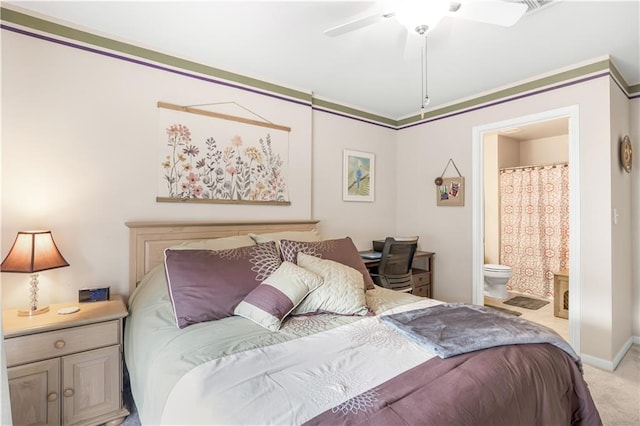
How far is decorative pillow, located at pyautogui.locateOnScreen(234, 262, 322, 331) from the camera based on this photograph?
162 centimetres

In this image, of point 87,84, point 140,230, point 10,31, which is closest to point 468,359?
point 140,230

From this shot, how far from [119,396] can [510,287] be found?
5094 millimetres

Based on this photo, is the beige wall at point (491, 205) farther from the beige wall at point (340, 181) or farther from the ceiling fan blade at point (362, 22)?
the ceiling fan blade at point (362, 22)

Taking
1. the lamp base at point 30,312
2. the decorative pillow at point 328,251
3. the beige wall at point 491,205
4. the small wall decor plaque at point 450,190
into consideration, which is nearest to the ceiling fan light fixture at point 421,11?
the decorative pillow at point 328,251

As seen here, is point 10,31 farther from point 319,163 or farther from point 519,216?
point 519,216

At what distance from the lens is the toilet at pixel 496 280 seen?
415cm

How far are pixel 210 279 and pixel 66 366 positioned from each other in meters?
0.85

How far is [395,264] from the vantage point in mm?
2969

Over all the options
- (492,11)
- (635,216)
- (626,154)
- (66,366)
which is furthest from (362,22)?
(635,216)

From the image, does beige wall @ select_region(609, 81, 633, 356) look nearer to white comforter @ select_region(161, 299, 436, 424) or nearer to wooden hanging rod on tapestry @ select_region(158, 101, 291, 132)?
white comforter @ select_region(161, 299, 436, 424)

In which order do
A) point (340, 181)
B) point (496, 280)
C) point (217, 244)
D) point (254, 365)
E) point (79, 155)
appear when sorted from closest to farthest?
point (254, 365), point (79, 155), point (217, 244), point (340, 181), point (496, 280)

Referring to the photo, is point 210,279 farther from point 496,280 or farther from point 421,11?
point 496,280

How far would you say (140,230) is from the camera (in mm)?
2189

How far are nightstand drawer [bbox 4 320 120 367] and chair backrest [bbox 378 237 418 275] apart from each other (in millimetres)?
2128
